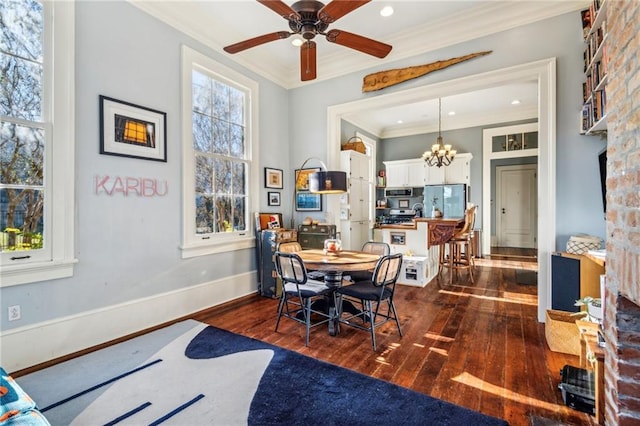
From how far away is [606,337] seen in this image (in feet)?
4.73

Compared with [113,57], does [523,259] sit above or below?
below

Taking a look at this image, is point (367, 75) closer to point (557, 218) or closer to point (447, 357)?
point (557, 218)

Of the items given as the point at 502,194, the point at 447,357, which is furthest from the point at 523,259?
the point at 447,357

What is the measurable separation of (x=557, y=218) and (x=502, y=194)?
5081 mm

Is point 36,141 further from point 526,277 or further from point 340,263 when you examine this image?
point 526,277

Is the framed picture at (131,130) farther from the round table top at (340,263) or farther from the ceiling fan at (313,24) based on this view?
the round table top at (340,263)

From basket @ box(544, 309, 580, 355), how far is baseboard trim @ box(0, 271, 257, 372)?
3442 mm

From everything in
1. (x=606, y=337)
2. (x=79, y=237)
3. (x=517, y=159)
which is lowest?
(x=606, y=337)

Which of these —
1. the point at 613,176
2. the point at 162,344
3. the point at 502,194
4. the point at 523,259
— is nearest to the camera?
the point at 613,176

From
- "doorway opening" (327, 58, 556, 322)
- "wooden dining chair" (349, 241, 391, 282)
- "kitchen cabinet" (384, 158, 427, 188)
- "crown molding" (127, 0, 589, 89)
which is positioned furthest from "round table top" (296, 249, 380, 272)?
"kitchen cabinet" (384, 158, 427, 188)

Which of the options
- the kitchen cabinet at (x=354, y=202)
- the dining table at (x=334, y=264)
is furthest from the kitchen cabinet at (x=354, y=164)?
the dining table at (x=334, y=264)

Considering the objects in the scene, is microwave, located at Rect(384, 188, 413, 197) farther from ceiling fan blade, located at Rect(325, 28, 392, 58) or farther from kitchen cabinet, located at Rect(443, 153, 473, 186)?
ceiling fan blade, located at Rect(325, 28, 392, 58)

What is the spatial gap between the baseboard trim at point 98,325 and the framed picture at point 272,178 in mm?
1556

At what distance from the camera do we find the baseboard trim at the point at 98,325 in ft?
7.44
